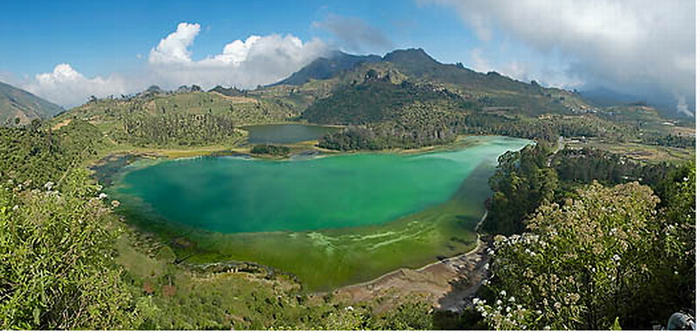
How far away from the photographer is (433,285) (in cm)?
2297

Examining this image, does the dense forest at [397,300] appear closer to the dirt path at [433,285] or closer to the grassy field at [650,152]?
the dirt path at [433,285]

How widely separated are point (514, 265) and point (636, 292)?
Result: 1.87 m

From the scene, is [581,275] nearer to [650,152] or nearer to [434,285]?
[434,285]

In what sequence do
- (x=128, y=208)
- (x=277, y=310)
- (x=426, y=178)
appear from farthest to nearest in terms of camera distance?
1. (x=426, y=178)
2. (x=128, y=208)
3. (x=277, y=310)

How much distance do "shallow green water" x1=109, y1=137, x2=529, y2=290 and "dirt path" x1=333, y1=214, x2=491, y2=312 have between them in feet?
3.63

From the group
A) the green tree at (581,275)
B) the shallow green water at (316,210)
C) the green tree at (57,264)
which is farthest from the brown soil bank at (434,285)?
the green tree at (57,264)

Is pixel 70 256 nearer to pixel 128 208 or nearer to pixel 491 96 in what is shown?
pixel 128 208

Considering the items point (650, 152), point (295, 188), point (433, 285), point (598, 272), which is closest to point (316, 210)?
point (295, 188)

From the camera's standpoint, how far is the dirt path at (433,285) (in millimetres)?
21031

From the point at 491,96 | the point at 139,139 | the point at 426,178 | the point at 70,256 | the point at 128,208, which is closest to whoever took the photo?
the point at 70,256

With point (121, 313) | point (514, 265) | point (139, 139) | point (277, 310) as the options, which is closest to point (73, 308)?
point (121, 313)

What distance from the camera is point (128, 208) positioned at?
38.0 meters

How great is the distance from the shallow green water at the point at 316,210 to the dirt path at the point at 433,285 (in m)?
1.11

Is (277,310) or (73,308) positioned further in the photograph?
(277,310)
